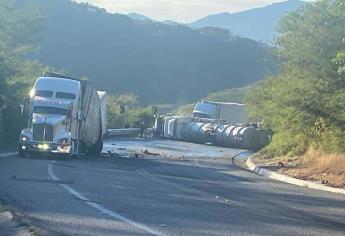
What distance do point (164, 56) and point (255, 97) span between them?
10375cm

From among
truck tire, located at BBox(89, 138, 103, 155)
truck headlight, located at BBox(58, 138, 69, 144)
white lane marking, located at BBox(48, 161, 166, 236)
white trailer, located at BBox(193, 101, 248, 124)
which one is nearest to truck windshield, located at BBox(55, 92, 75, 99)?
truck headlight, located at BBox(58, 138, 69, 144)

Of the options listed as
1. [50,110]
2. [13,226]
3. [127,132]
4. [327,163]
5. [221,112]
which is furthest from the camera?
[221,112]

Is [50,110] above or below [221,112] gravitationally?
below

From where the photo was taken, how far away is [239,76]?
154375mm

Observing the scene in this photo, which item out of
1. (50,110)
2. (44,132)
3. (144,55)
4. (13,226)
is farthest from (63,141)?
(144,55)

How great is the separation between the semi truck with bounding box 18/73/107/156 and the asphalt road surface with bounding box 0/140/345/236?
20.9 feet

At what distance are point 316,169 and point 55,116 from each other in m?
10.9

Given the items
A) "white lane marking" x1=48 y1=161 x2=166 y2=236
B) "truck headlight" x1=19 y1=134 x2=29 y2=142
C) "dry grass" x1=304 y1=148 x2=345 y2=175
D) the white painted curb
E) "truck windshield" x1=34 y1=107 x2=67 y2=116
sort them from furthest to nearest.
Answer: "truck windshield" x1=34 y1=107 x2=67 y2=116 < "truck headlight" x1=19 y1=134 x2=29 y2=142 < "dry grass" x1=304 y1=148 x2=345 y2=175 < the white painted curb < "white lane marking" x1=48 y1=161 x2=166 y2=236

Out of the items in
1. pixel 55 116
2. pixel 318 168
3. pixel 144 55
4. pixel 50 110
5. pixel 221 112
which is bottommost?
pixel 318 168

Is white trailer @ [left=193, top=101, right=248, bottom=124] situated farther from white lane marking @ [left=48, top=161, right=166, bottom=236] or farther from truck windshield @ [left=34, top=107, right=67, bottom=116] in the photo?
white lane marking @ [left=48, top=161, right=166, bottom=236]

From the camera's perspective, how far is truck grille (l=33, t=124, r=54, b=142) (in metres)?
32.5

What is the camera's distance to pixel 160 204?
16453 millimetres

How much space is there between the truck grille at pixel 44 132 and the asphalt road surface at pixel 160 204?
6.35 meters

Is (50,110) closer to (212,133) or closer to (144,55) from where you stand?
(212,133)
